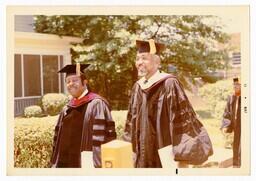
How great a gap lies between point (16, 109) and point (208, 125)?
185 cm

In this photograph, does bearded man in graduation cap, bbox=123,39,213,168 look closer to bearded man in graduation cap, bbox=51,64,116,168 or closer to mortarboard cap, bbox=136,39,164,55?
mortarboard cap, bbox=136,39,164,55

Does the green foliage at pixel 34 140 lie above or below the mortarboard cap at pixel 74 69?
below

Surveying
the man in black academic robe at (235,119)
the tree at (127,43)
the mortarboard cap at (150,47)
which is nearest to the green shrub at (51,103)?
the tree at (127,43)

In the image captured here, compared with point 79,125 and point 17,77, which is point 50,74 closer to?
point 17,77

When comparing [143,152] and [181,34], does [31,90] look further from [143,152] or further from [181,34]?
[181,34]

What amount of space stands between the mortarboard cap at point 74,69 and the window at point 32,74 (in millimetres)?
230

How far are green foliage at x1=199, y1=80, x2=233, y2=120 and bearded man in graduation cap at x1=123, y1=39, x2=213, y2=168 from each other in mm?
179

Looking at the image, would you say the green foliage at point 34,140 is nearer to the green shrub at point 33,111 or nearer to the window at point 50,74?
the green shrub at point 33,111

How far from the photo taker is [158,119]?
4.29 metres

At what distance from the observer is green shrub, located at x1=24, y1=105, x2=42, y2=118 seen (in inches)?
171

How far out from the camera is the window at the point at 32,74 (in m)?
4.35

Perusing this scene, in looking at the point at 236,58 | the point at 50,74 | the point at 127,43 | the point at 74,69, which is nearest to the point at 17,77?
the point at 50,74

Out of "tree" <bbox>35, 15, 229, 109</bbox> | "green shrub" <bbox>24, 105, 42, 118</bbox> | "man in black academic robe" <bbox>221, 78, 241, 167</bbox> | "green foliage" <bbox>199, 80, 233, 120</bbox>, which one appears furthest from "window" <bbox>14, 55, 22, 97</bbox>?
"man in black academic robe" <bbox>221, 78, 241, 167</bbox>
